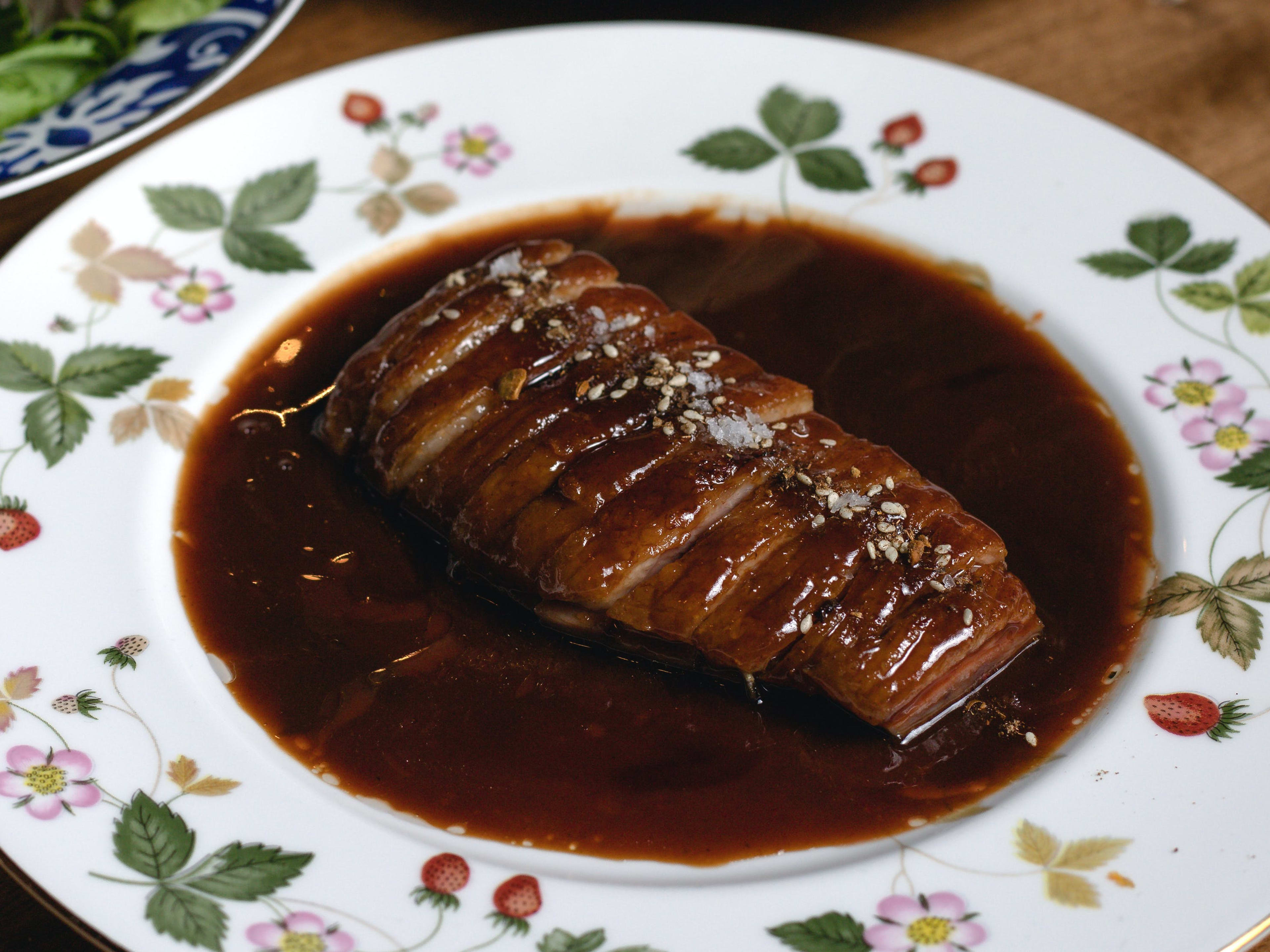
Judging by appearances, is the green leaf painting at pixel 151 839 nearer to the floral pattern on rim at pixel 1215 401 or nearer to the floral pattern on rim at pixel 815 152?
the floral pattern on rim at pixel 1215 401

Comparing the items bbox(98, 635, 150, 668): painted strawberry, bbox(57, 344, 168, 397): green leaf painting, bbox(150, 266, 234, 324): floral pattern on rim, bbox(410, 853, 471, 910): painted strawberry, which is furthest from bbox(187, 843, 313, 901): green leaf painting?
bbox(150, 266, 234, 324): floral pattern on rim

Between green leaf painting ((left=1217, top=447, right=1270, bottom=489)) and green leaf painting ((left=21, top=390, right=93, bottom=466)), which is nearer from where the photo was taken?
green leaf painting ((left=1217, top=447, right=1270, bottom=489))

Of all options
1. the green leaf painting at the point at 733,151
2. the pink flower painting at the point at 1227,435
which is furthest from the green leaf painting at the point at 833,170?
the pink flower painting at the point at 1227,435

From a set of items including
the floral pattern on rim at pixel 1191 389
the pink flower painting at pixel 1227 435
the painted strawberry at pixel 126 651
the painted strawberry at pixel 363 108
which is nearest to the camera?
the painted strawberry at pixel 126 651

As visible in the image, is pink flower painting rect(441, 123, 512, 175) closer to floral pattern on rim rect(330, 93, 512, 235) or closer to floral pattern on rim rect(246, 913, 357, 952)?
floral pattern on rim rect(330, 93, 512, 235)

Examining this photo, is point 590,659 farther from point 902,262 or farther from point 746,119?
point 746,119

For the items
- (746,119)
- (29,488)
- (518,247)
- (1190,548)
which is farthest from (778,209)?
(29,488)
